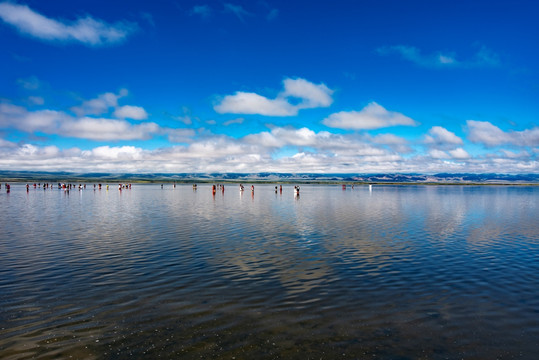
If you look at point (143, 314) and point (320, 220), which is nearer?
point (143, 314)

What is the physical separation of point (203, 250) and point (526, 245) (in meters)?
25.3

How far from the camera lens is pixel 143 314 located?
43.8 ft

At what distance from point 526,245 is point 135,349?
30.1m

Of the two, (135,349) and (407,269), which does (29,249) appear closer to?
(135,349)

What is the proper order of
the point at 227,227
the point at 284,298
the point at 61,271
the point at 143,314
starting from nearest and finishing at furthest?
the point at 143,314, the point at 284,298, the point at 61,271, the point at 227,227

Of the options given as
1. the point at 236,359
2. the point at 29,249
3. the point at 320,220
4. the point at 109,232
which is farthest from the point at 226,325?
the point at 320,220

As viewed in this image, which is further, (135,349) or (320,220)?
(320,220)

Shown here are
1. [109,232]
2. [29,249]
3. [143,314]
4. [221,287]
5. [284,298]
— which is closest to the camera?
[143,314]

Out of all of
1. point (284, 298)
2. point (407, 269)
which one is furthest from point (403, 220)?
point (284, 298)

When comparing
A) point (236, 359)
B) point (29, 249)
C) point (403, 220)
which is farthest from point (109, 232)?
point (403, 220)

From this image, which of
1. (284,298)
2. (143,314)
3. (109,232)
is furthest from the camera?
(109,232)

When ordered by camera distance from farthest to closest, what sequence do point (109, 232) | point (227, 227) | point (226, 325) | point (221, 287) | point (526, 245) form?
point (227, 227), point (109, 232), point (526, 245), point (221, 287), point (226, 325)

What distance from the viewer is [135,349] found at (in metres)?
10.7

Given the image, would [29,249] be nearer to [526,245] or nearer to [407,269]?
[407,269]
